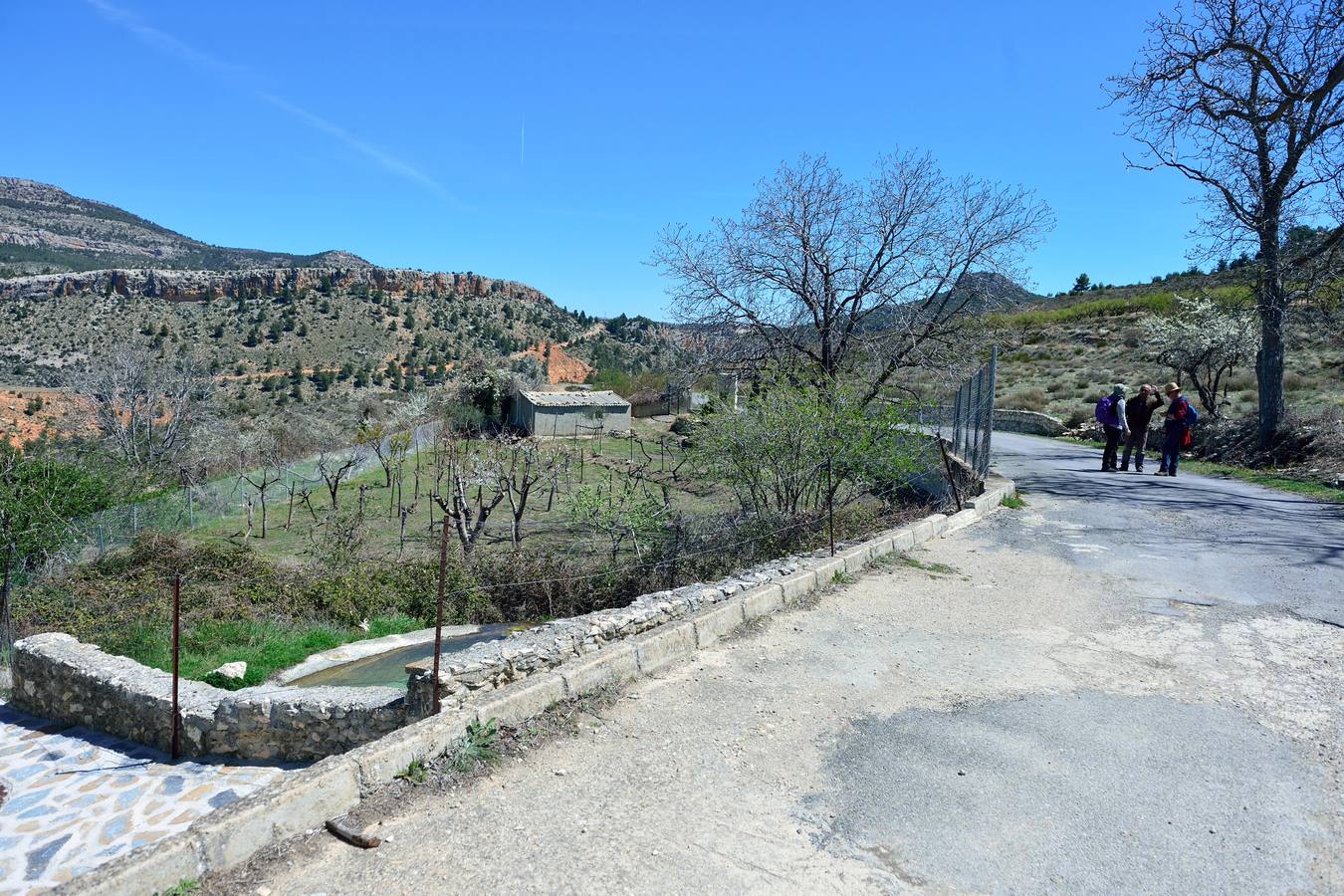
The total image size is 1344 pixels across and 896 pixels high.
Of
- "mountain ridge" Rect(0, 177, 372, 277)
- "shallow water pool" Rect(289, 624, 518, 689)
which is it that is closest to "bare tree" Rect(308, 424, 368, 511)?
"shallow water pool" Rect(289, 624, 518, 689)

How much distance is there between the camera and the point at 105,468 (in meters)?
20.0

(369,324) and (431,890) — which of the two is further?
(369,324)

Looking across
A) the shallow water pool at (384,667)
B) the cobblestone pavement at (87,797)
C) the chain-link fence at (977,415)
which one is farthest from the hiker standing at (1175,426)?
the cobblestone pavement at (87,797)

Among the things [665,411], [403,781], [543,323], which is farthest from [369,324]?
[403,781]

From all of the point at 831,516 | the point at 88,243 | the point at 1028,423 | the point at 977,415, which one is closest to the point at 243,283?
the point at 88,243

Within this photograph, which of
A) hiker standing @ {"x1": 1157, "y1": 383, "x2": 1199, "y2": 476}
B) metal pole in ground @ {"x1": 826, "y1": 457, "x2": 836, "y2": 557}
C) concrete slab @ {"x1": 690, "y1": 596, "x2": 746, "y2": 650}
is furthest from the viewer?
hiker standing @ {"x1": 1157, "y1": 383, "x2": 1199, "y2": 476}

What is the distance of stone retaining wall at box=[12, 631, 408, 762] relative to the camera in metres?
7.79

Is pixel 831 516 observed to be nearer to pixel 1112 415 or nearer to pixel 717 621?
pixel 717 621

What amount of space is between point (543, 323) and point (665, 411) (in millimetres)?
49797

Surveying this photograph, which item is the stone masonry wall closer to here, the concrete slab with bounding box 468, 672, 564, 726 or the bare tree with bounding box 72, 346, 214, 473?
the concrete slab with bounding box 468, 672, 564, 726

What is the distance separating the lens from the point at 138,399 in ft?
113

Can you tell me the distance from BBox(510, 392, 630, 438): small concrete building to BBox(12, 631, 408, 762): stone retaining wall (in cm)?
3421

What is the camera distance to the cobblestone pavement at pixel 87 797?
6.50 m

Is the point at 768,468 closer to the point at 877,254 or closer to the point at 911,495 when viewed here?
the point at 911,495
